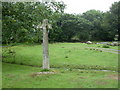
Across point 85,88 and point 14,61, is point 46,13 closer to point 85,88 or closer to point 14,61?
point 14,61

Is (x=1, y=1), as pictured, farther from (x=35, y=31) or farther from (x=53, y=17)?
(x=53, y=17)

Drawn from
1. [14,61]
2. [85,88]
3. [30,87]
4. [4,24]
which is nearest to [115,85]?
[85,88]

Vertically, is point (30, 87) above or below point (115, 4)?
below

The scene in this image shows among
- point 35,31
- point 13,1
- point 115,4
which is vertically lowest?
point 35,31

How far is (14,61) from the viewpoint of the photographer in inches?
1050

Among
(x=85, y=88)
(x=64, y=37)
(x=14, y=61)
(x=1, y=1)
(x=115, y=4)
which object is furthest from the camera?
(x=64, y=37)

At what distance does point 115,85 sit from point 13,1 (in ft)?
49.3

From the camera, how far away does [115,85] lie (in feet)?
37.0

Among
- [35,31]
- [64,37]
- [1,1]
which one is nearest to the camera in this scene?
[1,1]

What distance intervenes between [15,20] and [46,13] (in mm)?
4173

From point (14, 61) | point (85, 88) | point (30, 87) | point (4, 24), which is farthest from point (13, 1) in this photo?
point (85, 88)

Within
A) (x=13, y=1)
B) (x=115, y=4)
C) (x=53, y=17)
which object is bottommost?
(x=53, y=17)

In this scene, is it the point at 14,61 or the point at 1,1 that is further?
the point at 14,61

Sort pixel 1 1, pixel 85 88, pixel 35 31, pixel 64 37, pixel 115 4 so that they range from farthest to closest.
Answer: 1. pixel 64 37
2. pixel 115 4
3. pixel 35 31
4. pixel 1 1
5. pixel 85 88
